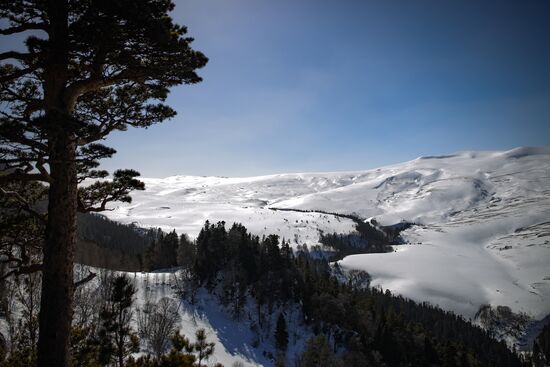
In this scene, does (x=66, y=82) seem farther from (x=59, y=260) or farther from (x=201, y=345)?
(x=201, y=345)

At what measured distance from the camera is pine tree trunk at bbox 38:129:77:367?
959cm

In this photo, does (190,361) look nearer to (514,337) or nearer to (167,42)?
(167,42)

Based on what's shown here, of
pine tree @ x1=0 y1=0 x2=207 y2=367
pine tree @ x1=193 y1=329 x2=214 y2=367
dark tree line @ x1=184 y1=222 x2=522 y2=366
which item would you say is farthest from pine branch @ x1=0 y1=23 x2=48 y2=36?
dark tree line @ x1=184 y1=222 x2=522 y2=366

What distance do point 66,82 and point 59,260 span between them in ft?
16.9

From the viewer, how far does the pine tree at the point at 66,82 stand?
9.30 m

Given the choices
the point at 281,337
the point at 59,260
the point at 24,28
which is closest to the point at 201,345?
the point at 59,260

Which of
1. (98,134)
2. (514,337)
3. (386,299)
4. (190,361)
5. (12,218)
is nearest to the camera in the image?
(98,134)

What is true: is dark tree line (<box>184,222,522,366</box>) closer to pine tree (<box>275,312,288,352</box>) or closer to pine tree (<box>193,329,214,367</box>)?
pine tree (<box>275,312,288,352</box>)

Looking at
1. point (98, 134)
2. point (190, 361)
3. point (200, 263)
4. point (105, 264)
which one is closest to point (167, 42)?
point (98, 134)

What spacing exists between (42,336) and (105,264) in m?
95.5

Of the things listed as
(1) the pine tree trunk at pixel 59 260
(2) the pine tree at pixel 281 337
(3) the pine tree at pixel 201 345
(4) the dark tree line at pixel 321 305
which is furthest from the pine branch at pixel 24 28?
(2) the pine tree at pixel 281 337

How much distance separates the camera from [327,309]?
277 feet

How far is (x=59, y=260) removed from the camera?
32.8 ft

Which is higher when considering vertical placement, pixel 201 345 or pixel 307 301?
pixel 201 345
